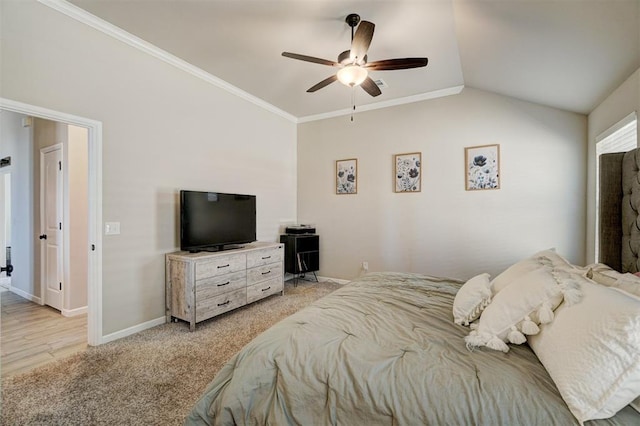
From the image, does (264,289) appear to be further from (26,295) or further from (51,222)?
(26,295)

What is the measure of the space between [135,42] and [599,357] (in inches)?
154

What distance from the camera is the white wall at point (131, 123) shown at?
7.19ft

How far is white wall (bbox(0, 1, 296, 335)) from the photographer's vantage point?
219 centimetres

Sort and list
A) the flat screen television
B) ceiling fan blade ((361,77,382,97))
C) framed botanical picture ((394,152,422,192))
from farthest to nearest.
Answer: framed botanical picture ((394,152,422,192)), the flat screen television, ceiling fan blade ((361,77,382,97))

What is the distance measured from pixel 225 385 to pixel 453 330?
1.14 metres

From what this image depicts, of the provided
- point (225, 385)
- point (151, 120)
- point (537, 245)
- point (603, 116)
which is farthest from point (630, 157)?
point (151, 120)

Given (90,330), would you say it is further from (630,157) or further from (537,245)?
(537,245)

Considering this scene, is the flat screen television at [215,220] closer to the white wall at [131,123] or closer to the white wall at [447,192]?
the white wall at [131,123]

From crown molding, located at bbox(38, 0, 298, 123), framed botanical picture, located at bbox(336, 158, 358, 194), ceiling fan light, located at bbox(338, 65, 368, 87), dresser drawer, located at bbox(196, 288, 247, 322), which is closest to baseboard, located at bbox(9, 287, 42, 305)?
dresser drawer, located at bbox(196, 288, 247, 322)

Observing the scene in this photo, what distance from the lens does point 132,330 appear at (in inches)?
109

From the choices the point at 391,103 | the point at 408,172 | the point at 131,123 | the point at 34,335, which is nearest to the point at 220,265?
the point at 131,123

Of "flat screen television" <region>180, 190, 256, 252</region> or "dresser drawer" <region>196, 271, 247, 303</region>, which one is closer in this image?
"dresser drawer" <region>196, 271, 247, 303</region>

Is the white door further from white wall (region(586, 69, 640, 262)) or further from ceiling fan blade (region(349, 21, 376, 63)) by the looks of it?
white wall (region(586, 69, 640, 262))

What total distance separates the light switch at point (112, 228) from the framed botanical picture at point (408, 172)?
350 cm
